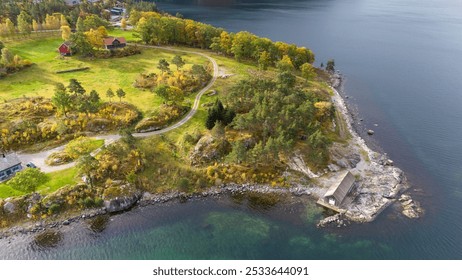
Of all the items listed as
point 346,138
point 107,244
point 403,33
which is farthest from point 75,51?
point 403,33

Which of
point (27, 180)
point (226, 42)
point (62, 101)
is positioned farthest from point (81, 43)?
point (27, 180)

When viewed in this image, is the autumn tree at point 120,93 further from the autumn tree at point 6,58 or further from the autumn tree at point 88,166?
the autumn tree at point 6,58

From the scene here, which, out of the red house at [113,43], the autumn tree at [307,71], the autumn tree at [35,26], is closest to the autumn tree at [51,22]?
the autumn tree at [35,26]

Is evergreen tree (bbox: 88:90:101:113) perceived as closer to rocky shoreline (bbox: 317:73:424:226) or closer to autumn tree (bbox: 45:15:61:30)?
rocky shoreline (bbox: 317:73:424:226)

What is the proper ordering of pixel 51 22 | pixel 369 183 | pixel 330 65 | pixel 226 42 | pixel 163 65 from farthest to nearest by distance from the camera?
pixel 51 22, pixel 330 65, pixel 226 42, pixel 163 65, pixel 369 183

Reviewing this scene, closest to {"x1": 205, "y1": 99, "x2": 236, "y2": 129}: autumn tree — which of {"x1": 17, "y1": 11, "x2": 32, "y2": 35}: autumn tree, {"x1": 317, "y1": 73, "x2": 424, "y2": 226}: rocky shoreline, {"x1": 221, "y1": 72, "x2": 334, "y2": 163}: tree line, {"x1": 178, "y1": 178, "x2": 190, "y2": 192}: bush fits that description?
{"x1": 221, "y1": 72, "x2": 334, "y2": 163}: tree line

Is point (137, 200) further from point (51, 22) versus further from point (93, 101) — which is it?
point (51, 22)
